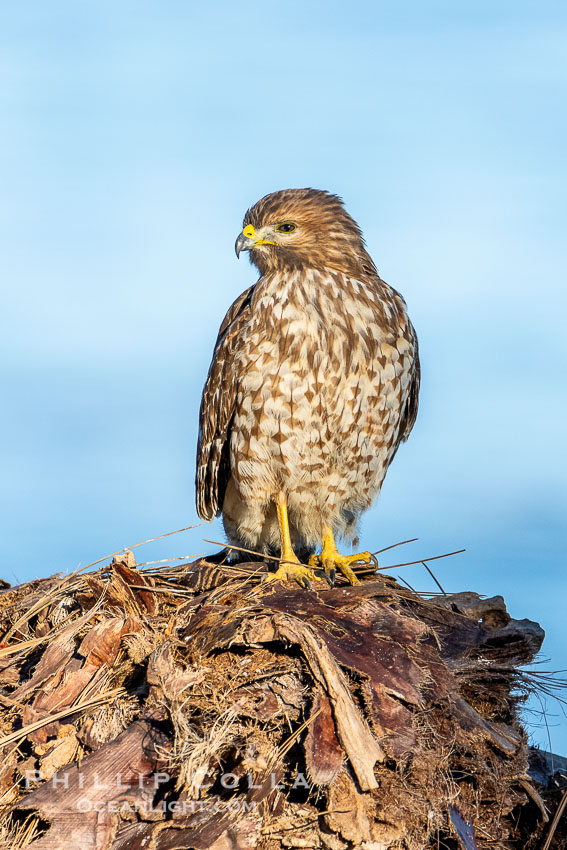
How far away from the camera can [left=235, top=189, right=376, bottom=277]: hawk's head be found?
633 cm

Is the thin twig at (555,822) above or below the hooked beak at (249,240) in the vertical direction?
below

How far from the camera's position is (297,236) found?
20.9 feet

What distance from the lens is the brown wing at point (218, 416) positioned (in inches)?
250

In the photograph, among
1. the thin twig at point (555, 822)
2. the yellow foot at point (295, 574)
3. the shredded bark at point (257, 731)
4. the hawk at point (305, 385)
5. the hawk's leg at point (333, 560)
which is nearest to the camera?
the shredded bark at point (257, 731)

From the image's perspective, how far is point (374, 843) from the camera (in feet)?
12.8

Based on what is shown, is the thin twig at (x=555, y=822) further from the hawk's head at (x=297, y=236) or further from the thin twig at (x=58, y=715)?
the hawk's head at (x=297, y=236)

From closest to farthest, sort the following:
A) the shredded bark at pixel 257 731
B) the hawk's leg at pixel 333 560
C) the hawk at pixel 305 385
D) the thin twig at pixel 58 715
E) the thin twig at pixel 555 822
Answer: the shredded bark at pixel 257 731 → the thin twig at pixel 58 715 → the thin twig at pixel 555 822 → the hawk at pixel 305 385 → the hawk's leg at pixel 333 560

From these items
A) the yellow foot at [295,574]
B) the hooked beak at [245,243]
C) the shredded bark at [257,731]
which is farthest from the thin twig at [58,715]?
the hooked beak at [245,243]

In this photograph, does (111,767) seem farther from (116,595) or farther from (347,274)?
(347,274)

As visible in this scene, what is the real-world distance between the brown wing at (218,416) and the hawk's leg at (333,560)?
906 mm

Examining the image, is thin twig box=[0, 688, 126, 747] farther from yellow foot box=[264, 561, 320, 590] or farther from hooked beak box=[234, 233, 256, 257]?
hooked beak box=[234, 233, 256, 257]

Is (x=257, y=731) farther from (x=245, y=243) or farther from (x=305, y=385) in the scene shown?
(x=245, y=243)

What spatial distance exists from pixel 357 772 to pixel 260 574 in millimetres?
1952

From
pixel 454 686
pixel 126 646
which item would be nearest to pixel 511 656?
pixel 454 686
